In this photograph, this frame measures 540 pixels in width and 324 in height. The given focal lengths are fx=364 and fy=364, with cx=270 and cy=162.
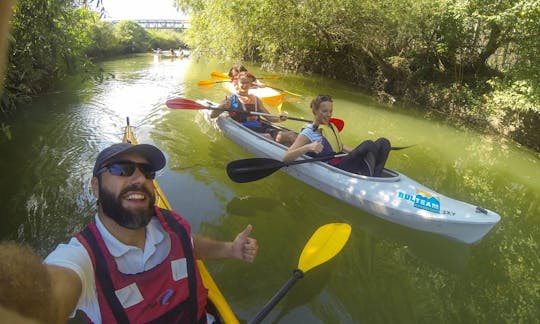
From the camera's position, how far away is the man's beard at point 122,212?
69.6 inches

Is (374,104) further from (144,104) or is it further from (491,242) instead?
(491,242)

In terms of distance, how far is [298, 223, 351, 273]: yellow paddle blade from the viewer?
2.88 meters

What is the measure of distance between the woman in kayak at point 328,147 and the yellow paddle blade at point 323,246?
136cm

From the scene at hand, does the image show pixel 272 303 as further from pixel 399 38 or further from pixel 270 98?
pixel 399 38

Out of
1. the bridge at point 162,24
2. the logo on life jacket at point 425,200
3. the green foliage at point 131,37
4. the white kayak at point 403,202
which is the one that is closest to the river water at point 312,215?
the white kayak at point 403,202

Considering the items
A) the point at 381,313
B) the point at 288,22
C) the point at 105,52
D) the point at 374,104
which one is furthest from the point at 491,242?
the point at 105,52

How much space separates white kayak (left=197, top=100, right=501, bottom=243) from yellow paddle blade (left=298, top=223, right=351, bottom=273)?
44.9 inches

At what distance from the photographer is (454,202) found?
4047mm

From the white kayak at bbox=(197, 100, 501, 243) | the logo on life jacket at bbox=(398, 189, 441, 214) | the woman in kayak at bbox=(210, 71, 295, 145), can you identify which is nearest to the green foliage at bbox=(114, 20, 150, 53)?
the woman in kayak at bbox=(210, 71, 295, 145)

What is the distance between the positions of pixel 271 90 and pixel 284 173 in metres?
4.07

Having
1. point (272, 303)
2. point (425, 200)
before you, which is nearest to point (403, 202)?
point (425, 200)

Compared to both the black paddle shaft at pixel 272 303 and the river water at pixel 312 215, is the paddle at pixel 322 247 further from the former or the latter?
the river water at pixel 312 215

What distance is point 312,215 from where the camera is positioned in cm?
464

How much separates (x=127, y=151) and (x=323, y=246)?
188cm
